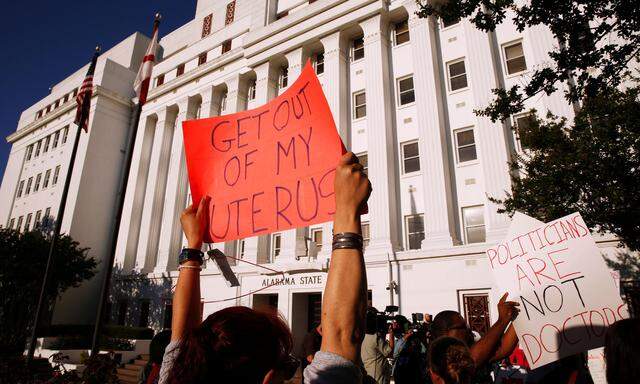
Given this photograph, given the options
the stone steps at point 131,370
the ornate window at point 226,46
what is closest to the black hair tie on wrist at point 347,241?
the stone steps at point 131,370

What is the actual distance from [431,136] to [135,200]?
74.2 ft

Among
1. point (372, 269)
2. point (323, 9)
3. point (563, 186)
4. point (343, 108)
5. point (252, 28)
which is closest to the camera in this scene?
point (563, 186)

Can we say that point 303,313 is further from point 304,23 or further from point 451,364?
point 451,364

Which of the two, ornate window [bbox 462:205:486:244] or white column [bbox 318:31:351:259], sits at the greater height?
white column [bbox 318:31:351:259]

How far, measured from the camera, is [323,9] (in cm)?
2414

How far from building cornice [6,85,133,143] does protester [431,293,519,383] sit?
1460 inches

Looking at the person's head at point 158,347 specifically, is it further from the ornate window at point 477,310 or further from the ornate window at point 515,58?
the ornate window at point 515,58

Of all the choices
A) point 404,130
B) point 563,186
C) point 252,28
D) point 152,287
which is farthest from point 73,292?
point 563,186

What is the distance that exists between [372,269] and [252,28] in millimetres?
19995

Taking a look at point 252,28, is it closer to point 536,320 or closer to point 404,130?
point 404,130

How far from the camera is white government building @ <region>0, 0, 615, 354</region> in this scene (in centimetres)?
1736

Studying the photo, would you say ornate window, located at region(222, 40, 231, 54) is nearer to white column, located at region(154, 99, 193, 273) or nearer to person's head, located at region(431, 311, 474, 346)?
white column, located at region(154, 99, 193, 273)

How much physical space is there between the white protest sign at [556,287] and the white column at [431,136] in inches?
550

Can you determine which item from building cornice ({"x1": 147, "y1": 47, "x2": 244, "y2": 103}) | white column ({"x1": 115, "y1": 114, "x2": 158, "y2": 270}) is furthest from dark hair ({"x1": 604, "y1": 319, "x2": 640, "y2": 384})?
white column ({"x1": 115, "y1": 114, "x2": 158, "y2": 270})
